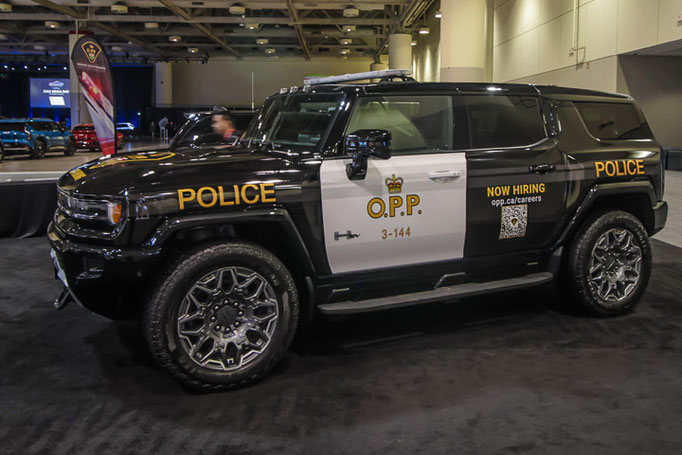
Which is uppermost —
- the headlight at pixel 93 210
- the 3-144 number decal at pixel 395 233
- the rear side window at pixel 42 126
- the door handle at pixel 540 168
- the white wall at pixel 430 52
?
the white wall at pixel 430 52

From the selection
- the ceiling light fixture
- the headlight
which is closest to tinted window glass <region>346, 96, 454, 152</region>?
the headlight

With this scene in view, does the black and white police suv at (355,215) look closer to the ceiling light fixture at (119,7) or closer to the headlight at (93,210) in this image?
the headlight at (93,210)

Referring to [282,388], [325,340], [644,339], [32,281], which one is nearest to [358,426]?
[282,388]

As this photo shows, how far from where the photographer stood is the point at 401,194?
385cm

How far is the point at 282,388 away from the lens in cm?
348

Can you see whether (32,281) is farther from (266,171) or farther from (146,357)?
(266,171)

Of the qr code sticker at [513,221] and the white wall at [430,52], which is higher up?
the white wall at [430,52]

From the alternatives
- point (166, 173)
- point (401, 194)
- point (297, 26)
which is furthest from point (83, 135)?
point (401, 194)

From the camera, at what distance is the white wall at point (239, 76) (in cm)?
4269

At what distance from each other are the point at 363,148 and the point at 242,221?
31.5 inches

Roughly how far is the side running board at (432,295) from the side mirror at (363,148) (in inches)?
30.1

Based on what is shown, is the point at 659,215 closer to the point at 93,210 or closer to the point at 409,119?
the point at 409,119

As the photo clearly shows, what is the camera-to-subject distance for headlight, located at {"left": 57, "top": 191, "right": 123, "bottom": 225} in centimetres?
327

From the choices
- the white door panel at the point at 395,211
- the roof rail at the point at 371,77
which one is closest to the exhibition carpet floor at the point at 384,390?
the white door panel at the point at 395,211
